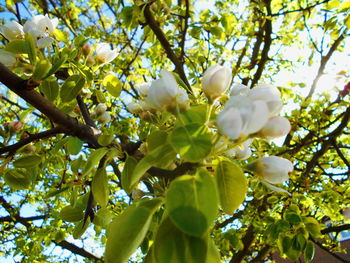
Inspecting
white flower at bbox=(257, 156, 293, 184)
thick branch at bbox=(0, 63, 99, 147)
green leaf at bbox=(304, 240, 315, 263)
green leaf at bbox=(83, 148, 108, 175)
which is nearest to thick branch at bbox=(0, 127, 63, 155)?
thick branch at bbox=(0, 63, 99, 147)

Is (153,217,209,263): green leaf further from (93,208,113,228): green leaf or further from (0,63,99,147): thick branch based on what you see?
(93,208,113,228): green leaf

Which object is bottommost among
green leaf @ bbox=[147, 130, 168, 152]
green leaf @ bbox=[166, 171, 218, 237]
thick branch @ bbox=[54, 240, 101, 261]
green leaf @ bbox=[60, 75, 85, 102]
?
green leaf @ bbox=[166, 171, 218, 237]

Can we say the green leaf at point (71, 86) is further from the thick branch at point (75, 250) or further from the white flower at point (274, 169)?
the thick branch at point (75, 250)

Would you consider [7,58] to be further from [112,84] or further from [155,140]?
[155,140]

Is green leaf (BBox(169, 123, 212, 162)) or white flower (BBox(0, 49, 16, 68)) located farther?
white flower (BBox(0, 49, 16, 68))

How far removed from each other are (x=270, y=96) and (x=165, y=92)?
19 cm

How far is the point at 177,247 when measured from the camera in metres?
0.44

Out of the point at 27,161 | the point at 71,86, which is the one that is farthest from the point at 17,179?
the point at 71,86

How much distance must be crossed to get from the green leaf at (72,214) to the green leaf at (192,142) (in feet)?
2.07

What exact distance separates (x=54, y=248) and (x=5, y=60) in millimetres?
3303

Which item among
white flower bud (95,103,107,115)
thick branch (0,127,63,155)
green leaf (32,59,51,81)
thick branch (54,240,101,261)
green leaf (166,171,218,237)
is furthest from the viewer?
thick branch (54,240,101,261)

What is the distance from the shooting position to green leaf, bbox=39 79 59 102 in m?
0.70

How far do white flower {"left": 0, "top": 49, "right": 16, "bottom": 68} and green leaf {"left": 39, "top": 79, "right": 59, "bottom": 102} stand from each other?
92 millimetres

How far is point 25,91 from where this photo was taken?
615 mm
